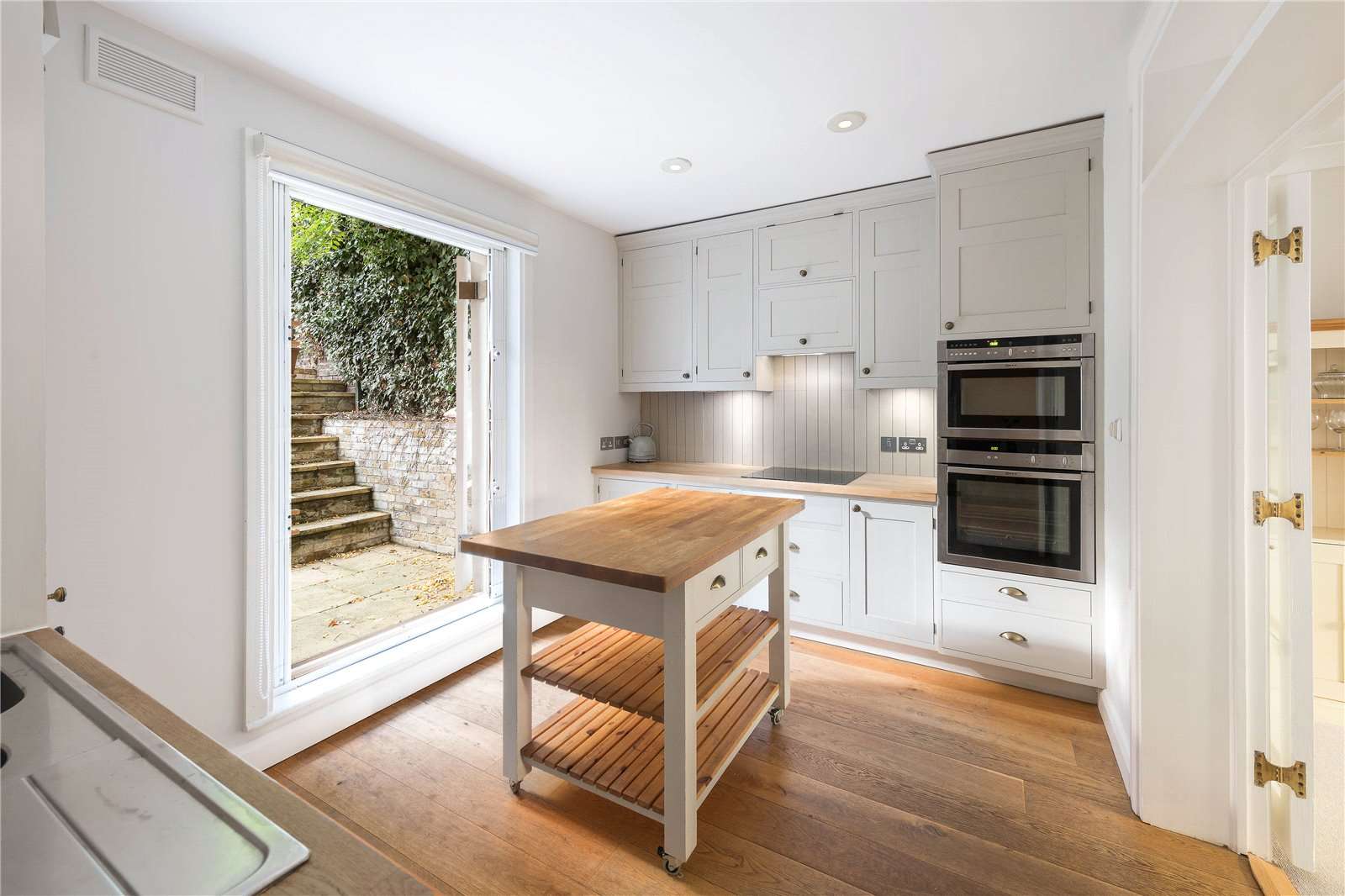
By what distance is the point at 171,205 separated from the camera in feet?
6.07

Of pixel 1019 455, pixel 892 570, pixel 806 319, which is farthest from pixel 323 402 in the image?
pixel 1019 455

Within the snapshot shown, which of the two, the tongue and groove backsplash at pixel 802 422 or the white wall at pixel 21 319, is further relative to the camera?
the tongue and groove backsplash at pixel 802 422

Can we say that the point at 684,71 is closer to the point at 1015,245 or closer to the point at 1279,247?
the point at 1015,245

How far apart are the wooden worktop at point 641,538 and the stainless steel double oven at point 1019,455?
0.97 meters

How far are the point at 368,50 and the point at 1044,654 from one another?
141 inches

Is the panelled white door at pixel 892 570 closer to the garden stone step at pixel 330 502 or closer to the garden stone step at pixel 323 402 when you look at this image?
the garden stone step at pixel 330 502

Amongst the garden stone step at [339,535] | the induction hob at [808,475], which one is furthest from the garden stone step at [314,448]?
the induction hob at [808,475]

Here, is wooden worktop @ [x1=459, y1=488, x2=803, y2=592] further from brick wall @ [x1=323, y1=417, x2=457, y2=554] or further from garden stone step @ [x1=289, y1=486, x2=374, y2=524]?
garden stone step @ [x1=289, y1=486, x2=374, y2=524]

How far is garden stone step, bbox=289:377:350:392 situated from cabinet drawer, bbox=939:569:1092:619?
519cm

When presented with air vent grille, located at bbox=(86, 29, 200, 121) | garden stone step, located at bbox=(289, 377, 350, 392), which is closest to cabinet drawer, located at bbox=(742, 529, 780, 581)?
air vent grille, located at bbox=(86, 29, 200, 121)

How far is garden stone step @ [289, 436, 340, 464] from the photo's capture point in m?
4.96

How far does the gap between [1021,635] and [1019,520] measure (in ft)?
1.73

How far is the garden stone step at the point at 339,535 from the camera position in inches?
175

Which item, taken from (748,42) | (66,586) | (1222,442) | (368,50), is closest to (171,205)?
(368,50)
